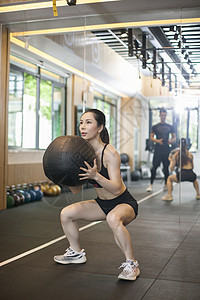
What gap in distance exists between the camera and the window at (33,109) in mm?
5730

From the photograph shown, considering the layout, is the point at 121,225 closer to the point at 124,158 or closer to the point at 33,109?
the point at 124,158

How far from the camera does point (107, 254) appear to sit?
9.07 ft

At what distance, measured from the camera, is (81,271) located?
2.36 metres

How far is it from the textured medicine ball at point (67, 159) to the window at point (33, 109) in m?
3.45

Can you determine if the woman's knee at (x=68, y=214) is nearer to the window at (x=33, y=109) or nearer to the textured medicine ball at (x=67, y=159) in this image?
the textured medicine ball at (x=67, y=159)

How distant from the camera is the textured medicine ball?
6.72 feet

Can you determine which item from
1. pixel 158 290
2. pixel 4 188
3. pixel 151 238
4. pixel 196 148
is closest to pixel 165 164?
pixel 196 148

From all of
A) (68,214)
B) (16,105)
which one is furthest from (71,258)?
(16,105)

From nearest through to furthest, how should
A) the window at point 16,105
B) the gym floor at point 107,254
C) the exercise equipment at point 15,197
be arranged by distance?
the gym floor at point 107,254 → the exercise equipment at point 15,197 → the window at point 16,105

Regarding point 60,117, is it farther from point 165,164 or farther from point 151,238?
point 151,238

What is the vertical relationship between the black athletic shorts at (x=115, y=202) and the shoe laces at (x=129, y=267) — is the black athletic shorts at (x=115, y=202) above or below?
above

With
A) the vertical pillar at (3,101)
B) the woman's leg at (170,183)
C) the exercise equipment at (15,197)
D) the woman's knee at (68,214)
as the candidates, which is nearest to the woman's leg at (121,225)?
the woman's knee at (68,214)

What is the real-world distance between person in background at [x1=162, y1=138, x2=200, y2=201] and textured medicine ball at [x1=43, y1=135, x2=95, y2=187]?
7.06ft

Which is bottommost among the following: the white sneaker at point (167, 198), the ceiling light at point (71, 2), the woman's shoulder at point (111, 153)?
the white sneaker at point (167, 198)
